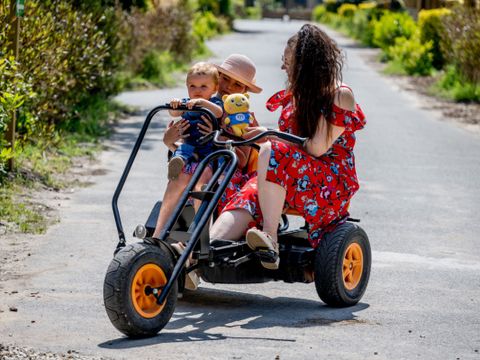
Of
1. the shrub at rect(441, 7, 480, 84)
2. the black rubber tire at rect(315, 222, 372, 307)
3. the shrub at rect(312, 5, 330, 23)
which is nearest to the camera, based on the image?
the black rubber tire at rect(315, 222, 372, 307)

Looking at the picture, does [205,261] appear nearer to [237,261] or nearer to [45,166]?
[237,261]

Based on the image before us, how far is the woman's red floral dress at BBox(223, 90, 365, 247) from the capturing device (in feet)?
20.5

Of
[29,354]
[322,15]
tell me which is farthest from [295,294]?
[322,15]

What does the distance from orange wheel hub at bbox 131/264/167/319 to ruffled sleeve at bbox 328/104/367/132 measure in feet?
4.61

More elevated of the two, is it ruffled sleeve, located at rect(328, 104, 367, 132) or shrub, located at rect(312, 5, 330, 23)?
ruffled sleeve, located at rect(328, 104, 367, 132)

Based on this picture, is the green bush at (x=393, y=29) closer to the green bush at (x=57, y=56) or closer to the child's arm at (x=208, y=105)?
the green bush at (x=57, y=56)

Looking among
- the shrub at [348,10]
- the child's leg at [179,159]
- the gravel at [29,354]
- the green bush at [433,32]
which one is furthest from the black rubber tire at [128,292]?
the shrub at [348,10]

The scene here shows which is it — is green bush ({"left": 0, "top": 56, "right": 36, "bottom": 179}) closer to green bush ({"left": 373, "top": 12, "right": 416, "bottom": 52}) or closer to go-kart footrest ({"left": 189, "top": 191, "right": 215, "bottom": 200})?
go-kart footrest ({"left": 189, "top": 191, "right": 215, "bottom": 200})

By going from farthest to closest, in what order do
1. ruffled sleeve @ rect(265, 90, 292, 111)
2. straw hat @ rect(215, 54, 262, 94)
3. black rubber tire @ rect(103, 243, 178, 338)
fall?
straw hat @ rect(215, 54, 262, 94), ruffled sleeve @ rect(265, 90, 292, 111), black rubber tire @ rect(103, 243, 178, 338)

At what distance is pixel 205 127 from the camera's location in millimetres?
6551

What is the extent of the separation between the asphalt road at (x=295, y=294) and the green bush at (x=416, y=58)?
16463 millimetres

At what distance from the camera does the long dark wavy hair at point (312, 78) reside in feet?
20.8

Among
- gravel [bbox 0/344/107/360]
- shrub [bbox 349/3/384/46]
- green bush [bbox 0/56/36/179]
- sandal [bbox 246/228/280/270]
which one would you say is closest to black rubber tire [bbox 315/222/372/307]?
sandal [bbox 246/228/280/270]

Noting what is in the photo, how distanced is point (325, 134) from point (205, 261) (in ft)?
3.22
